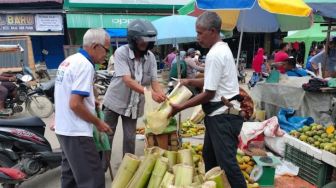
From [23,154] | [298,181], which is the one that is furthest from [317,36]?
[23,154]

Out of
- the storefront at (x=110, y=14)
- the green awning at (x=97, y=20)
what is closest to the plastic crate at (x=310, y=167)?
the storefront at (x=110, y=14)

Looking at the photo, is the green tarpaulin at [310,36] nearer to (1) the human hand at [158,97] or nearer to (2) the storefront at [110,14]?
(2) the storefront at [110,14]

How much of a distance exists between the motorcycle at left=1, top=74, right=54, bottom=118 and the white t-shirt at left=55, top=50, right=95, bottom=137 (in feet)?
16.4

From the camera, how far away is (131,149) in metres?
4.14

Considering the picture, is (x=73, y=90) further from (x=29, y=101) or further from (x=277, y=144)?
(x=29, y=101)

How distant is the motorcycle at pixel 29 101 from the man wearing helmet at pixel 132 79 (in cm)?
404

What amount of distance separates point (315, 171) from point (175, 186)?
2.36 meters

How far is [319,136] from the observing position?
14.1 feet

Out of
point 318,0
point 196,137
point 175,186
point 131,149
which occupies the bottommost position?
point 196,137

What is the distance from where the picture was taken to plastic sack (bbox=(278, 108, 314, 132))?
523 cm

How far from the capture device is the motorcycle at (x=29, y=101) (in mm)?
7516

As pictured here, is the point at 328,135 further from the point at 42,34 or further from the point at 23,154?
the point at 42,34

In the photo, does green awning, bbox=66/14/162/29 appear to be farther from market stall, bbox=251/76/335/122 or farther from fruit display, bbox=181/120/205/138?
market stall, bbox=251/76/335/122

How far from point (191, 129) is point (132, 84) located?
2.85 meters
